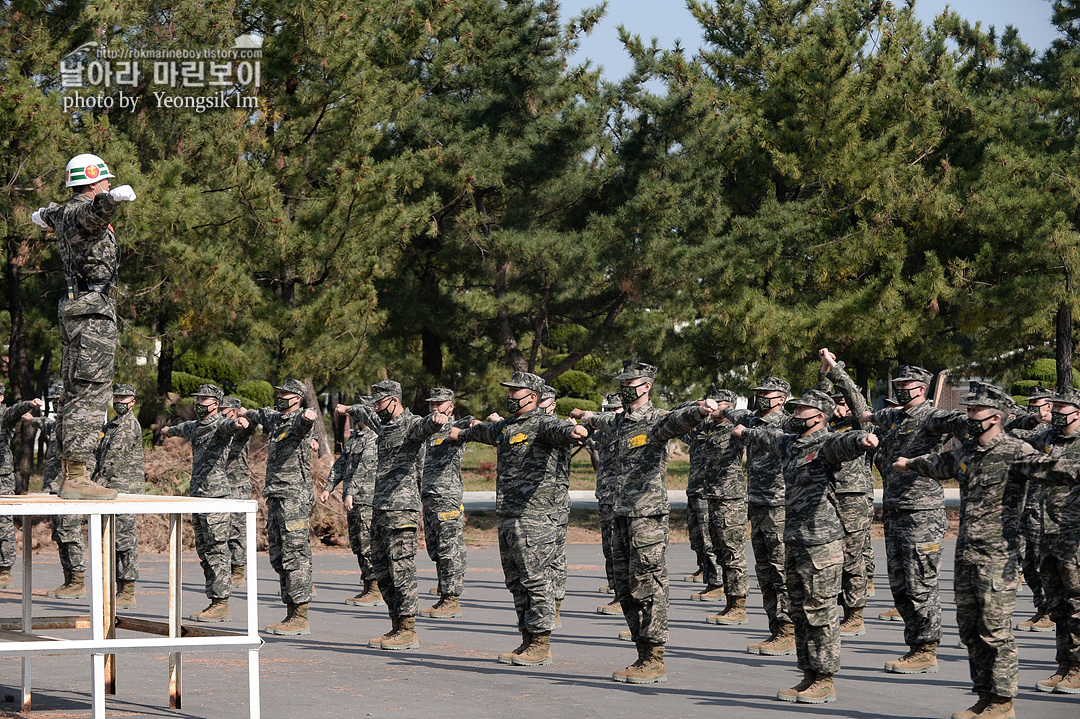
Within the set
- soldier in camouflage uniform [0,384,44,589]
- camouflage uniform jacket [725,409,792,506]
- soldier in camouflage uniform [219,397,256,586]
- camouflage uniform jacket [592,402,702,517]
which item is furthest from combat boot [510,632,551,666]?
soldier in camouflage uniform [0,384,44,589]

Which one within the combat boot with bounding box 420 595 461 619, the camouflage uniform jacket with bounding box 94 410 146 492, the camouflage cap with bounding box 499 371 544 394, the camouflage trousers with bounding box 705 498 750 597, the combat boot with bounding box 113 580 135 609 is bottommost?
the combat boot with bounding box 420 595 461 619

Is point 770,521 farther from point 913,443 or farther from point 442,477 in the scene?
point 442,477

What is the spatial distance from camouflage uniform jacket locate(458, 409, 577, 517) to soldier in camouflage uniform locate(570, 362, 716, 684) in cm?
64

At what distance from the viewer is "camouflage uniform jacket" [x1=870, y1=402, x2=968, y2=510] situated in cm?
996

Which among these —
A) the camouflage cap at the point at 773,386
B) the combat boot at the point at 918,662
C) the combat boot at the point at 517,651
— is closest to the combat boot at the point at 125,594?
the combat boot at the point at 517,651

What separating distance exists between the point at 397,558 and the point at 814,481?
3917 millimetres

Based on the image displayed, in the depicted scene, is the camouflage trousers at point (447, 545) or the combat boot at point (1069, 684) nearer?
the combat boot at point (1069, 684)

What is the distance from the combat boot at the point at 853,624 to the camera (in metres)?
11.7

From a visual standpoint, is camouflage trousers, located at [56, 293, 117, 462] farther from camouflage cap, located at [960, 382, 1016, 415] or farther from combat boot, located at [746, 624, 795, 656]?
combat boot, located at [746, 624, 795, 656]

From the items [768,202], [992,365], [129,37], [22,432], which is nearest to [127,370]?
[22,432]

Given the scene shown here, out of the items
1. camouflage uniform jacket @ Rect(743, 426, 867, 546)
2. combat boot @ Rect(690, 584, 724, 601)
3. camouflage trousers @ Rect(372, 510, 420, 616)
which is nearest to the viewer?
camouflage uniform jacket @ Rect(743, 426, 867, 546)

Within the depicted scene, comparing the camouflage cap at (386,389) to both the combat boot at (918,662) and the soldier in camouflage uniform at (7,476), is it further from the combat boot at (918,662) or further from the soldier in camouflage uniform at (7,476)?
the combat boot at (918,662)

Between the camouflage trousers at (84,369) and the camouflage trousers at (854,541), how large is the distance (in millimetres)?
6346

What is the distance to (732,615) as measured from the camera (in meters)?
12.5
